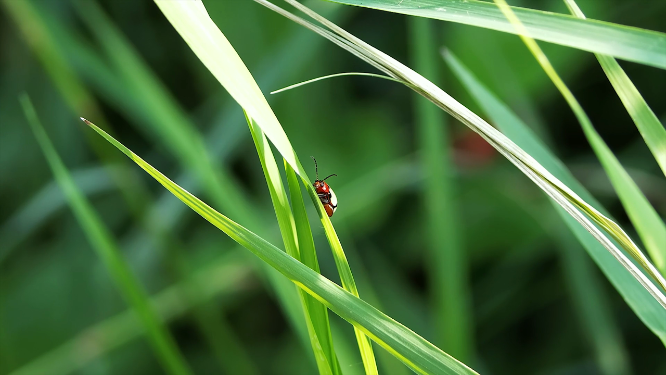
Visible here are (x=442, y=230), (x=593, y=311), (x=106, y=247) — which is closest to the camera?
(x=106, y=247)

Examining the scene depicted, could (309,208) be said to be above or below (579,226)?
above

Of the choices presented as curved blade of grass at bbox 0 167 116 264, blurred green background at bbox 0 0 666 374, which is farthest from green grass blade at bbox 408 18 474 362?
curved blade of grass at bbox 0 167 116 264

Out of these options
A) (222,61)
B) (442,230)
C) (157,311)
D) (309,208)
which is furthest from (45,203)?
(222,61)

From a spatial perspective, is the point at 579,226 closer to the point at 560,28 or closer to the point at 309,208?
the point at 560,28

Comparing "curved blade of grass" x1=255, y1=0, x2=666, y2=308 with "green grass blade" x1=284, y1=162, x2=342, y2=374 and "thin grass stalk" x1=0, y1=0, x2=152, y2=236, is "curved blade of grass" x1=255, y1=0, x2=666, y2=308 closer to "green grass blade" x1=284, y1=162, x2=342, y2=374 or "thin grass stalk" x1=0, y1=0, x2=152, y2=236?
"green grass blade" x1=284, y1=162, x2=342, y2=374

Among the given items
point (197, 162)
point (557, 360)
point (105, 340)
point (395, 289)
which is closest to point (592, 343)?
point (557, 360)

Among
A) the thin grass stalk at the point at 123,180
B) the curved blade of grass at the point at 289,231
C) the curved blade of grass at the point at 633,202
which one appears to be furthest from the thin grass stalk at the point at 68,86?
the curved blade of grass at the point at 633,202

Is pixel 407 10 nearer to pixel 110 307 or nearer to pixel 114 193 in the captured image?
pixel 110 307
